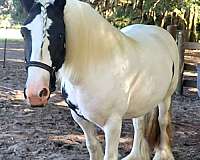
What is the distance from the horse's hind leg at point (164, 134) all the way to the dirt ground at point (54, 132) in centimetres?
22

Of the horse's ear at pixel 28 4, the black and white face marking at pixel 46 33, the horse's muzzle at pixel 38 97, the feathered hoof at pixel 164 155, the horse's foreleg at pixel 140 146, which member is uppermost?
the horse's ear at pixel 28 4

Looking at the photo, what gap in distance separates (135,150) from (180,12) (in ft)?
24.7

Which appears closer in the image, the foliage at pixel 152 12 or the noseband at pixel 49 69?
the noseband at pixel 49 69

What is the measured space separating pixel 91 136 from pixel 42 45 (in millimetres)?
1019

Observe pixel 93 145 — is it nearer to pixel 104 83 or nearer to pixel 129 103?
pixel 129 103

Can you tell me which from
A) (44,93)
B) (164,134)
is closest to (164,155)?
(164,134)

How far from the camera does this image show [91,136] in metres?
2.74

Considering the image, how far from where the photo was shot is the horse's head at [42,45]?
193 centimetres

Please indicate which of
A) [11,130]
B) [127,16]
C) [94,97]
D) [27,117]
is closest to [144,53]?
[94,97]

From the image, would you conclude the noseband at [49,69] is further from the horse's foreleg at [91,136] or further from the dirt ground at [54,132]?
the dirt ground at [54,132]

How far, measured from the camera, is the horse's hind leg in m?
3.46

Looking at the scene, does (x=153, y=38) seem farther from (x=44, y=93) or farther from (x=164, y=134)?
(x=44, y=93)

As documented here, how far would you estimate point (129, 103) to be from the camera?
255 cm

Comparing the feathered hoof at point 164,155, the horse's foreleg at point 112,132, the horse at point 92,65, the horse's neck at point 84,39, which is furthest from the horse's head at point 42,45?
the feathered hoof at point 164,155
